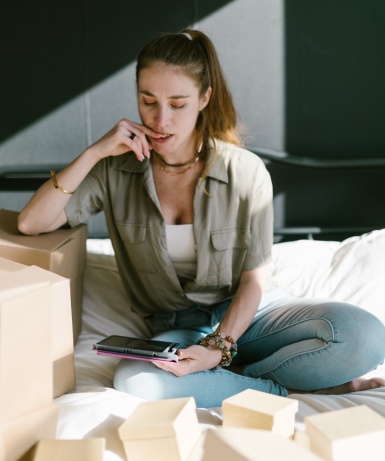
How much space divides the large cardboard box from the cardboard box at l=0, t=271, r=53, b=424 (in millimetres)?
226

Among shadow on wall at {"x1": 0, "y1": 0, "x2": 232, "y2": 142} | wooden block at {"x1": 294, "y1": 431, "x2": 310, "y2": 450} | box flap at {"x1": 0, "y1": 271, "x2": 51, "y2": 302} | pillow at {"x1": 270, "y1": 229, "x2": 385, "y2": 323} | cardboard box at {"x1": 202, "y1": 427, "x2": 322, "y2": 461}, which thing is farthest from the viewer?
shadow on wall at {"x1": 0, "y1": 0, "x2": 232, "y2": 142}

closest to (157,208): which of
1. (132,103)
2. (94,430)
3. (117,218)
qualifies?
(117,218)

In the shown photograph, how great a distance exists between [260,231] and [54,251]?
22.1 inches

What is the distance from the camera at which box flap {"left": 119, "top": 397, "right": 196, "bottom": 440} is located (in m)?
0.66

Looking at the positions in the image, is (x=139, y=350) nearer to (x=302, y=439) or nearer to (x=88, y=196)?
(x=302, y=439)

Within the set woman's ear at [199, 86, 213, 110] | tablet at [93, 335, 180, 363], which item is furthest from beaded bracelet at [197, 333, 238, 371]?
woman's ear at [199, 86, 213, 110]

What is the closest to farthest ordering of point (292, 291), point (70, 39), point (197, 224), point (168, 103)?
point (168, 103)
point (197, 224)
point (292, 291)
point (70, 39)

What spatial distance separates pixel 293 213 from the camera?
77.7 inches

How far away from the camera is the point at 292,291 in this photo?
147cm

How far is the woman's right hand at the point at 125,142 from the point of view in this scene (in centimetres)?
118

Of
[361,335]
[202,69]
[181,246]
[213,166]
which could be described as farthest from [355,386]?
[202,69]

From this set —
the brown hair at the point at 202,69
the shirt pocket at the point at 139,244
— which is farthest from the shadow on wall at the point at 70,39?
the shirt pocket at the point at 139,244

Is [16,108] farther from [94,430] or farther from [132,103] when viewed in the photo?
[94,430]

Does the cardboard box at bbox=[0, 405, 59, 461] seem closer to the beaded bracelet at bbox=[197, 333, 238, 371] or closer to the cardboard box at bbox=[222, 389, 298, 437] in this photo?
the cardboard box at bbox=[222, 389, 298, 437]
